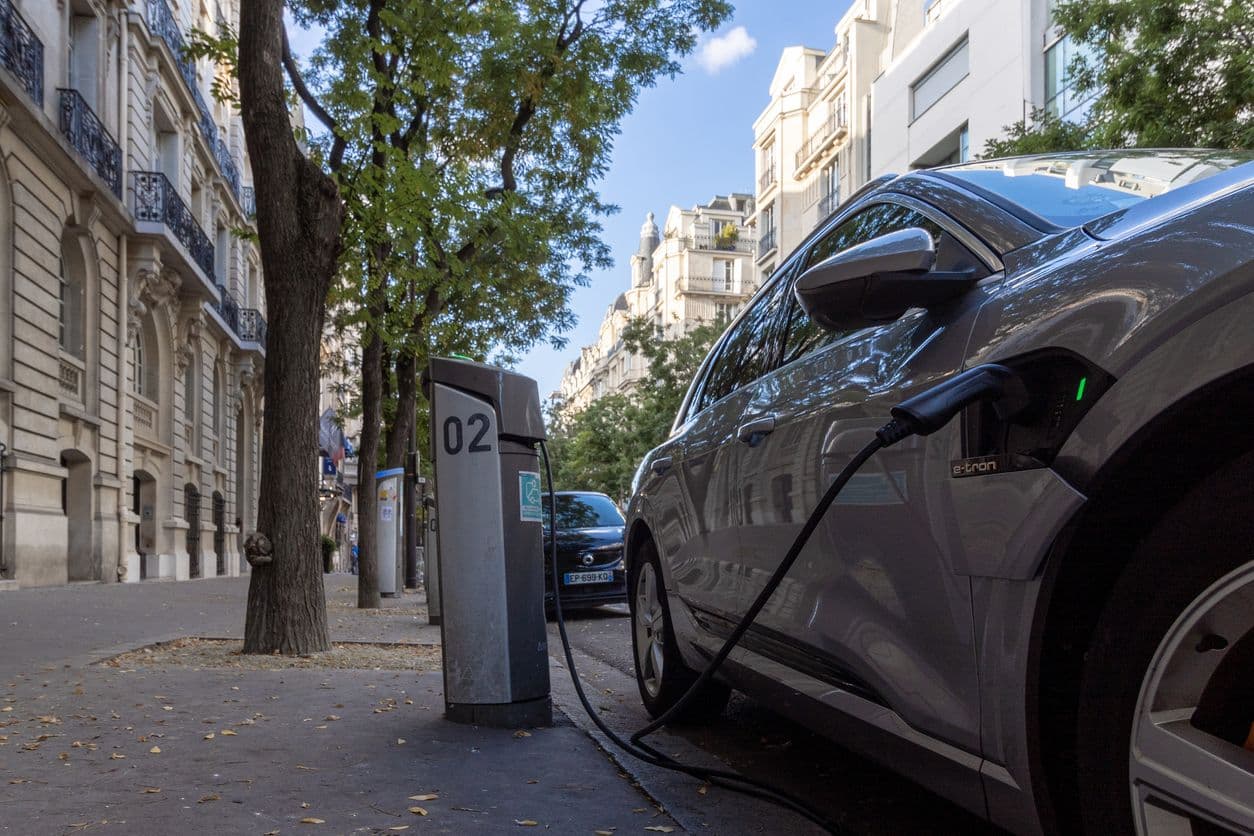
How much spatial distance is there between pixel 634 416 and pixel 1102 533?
50.6 meters

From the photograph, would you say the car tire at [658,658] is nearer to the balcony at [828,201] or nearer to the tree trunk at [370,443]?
the tree trunk at [370,443]

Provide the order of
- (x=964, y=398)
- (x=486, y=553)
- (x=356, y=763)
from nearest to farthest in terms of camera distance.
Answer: (x=964, y=398)
(x=356, y=763)
(x=486, y=553)

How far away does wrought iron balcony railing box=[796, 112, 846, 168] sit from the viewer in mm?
43375

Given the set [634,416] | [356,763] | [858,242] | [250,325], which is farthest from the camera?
Result: [634,416]

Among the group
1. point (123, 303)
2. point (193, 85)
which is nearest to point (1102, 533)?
point (123, 303)

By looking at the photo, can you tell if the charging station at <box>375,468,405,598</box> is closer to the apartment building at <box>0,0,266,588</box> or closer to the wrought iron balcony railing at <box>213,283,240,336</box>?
the apartment building at <box>0,0,266,588</box>

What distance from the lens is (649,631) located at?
5.07 metres

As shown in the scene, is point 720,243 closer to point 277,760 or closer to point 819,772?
point 819,772

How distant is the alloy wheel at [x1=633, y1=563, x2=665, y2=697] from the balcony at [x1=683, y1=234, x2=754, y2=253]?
78348 millimetres

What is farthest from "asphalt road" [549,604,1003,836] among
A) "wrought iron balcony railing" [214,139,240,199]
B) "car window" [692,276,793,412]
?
"wrought iron balcony railing" [214,139,240,199]

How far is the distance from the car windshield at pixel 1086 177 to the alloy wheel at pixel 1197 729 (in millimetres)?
1011

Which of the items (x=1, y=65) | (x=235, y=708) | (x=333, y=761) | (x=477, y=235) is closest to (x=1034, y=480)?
(x=333, y=761)

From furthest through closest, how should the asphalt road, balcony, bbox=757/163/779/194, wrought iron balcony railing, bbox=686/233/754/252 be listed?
1. wrought iron balcony railing, bbox=686/233/754/252
2. balcony, bbox=757/163/779/194
3. the asphalt road

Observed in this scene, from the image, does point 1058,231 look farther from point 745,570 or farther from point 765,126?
point 765,126
